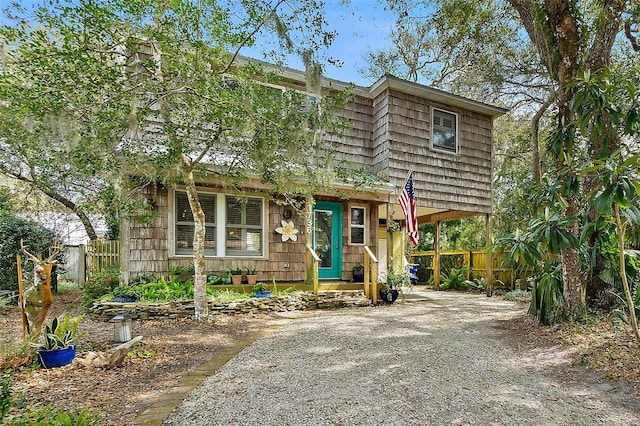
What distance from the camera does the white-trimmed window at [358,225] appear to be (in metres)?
9.52

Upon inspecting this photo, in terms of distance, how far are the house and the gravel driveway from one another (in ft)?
10.9

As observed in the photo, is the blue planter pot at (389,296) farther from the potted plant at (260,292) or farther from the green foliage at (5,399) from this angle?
the green foliage at (5,399)

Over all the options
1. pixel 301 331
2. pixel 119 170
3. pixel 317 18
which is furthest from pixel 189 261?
pixel 317 18

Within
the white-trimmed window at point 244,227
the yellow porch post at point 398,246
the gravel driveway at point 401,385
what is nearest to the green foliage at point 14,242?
the white-trimmed window at point 244,227

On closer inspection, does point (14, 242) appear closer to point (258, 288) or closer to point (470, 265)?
point (258, 288)

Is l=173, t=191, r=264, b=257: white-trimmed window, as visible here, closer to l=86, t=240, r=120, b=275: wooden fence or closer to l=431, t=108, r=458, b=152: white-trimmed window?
l=86, t=240, r=120, b=275: wooden fence

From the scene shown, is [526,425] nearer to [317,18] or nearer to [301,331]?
[301,331]

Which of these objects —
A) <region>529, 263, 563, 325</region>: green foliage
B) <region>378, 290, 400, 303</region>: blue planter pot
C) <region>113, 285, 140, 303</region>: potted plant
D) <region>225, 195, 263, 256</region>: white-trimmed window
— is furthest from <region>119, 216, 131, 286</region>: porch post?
<region>529, 263, 563, 325</region>: green foliage

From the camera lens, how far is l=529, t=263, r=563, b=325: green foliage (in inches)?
219

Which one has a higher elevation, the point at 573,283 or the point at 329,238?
the point at 329,238

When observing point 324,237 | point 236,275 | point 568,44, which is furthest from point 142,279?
point 568,44

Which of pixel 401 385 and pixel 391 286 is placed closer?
pixel 401 385

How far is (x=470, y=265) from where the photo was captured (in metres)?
12.7

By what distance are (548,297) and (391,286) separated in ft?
11.0
